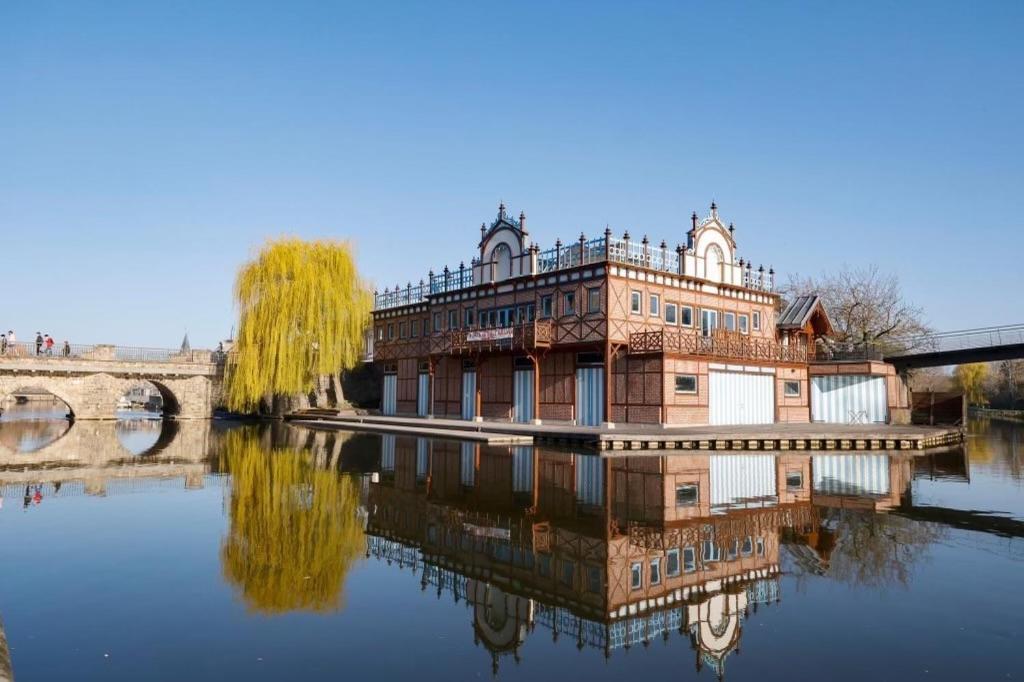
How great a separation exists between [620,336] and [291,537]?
21.6 metres

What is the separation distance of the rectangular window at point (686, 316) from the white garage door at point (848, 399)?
8846mm

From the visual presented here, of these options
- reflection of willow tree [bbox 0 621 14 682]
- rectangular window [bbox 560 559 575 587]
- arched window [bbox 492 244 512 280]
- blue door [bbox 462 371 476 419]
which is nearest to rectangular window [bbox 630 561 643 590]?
rectangular window [bbox 560 559 575 587]

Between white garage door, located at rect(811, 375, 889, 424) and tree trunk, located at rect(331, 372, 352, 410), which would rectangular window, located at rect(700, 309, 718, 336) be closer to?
white garage door, located at rect(811, 375, 889, 424)

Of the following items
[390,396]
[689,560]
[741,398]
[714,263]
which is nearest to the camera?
[689,560]

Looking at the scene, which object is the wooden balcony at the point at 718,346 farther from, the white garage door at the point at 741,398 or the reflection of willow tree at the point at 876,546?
the reflection of willow tree at the point at 876,546

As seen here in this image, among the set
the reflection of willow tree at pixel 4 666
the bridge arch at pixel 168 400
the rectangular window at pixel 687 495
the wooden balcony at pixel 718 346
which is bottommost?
the reflection of willow tree at pixel 4 666

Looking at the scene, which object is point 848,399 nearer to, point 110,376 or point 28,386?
point 110,376

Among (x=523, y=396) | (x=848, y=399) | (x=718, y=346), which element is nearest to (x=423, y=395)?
(x=523, y=396)

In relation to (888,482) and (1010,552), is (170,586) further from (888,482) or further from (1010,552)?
(888,482)

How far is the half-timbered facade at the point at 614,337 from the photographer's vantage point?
30984mm

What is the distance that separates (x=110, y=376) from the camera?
4481cm

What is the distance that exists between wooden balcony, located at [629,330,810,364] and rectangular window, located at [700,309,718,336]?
74 cm

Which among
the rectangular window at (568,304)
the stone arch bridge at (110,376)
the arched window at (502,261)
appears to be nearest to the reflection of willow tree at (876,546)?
the rectangular window at (568,304)

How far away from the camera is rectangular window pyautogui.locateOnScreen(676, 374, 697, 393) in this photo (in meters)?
30.9
